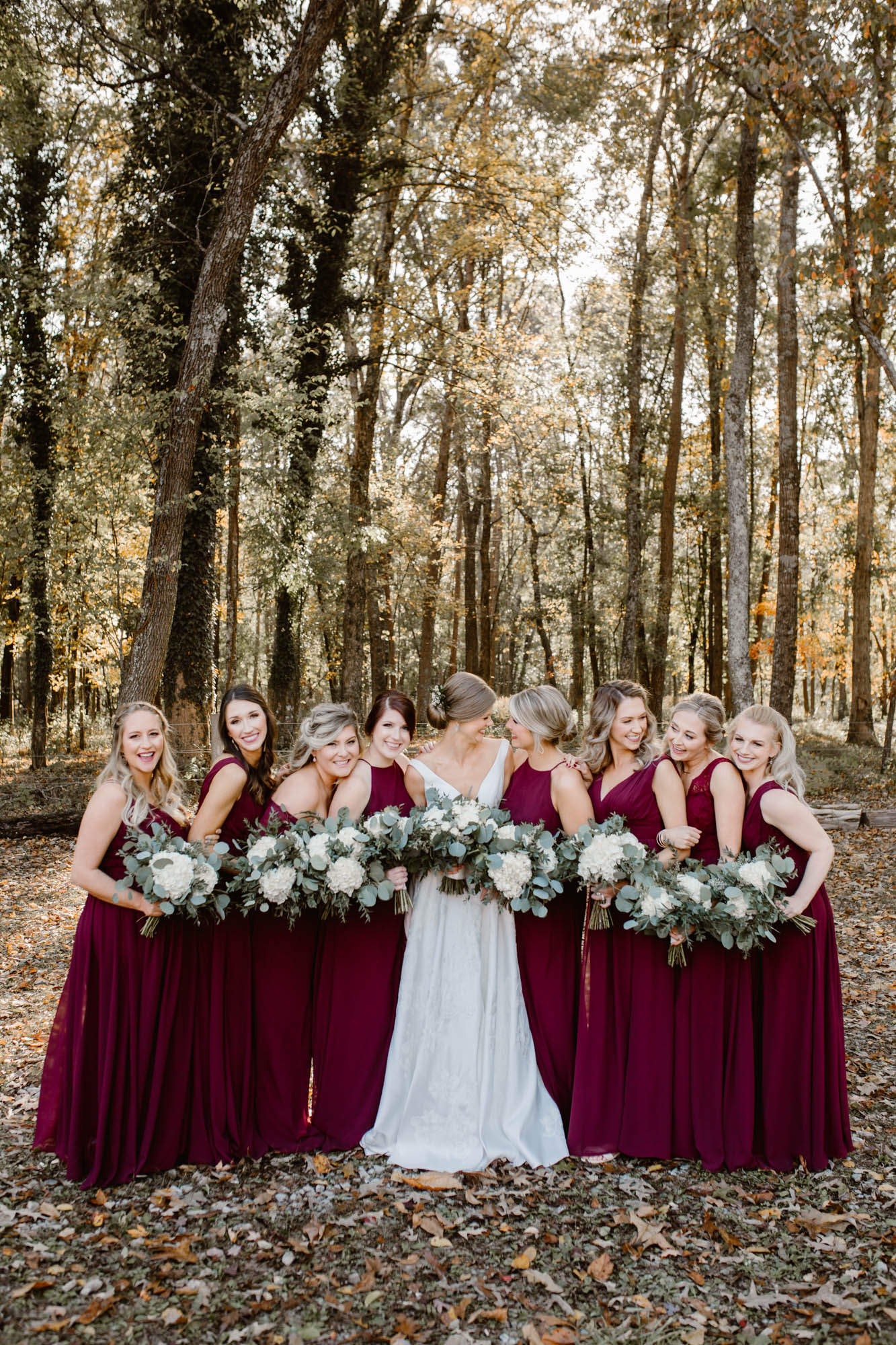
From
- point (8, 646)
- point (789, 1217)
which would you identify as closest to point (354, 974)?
point (789, 1217)

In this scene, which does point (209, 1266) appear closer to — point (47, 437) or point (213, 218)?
point (213, 218)

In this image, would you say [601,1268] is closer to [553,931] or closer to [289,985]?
[553,931]

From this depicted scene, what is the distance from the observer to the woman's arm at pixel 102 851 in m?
4.46

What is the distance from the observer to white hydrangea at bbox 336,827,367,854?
4.69m

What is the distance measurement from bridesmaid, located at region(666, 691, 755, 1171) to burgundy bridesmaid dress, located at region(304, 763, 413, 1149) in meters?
1.56

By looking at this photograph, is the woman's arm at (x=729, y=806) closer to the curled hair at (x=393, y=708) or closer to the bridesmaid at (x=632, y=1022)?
the bridesmaid at (x=632, y=1022)

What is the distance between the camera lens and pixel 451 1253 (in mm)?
3984

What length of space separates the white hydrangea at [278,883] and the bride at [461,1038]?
87 cm

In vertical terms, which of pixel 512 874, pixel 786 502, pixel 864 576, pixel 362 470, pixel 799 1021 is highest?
pixel 362 470

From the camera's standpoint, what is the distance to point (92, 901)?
464 cm

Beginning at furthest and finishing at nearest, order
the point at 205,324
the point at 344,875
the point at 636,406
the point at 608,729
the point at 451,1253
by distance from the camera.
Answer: the point at 636,406
the point at 205,324
the point at 608,729
the point at 344,875
the point at 451,1253

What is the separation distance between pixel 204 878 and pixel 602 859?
1952 mm

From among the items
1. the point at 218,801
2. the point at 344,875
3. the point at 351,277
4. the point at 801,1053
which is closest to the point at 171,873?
the point at 218,801

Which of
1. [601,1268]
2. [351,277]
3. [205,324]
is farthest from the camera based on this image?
[351,277]
